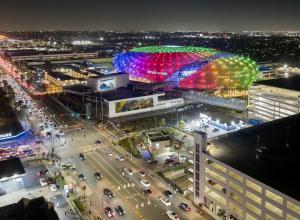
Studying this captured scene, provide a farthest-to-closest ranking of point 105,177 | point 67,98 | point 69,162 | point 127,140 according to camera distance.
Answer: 1. point 67,98
2. point 127,140
3. point 69,162
4. point 105,177

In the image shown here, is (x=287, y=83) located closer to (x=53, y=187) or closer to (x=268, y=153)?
(x=268, y=153)

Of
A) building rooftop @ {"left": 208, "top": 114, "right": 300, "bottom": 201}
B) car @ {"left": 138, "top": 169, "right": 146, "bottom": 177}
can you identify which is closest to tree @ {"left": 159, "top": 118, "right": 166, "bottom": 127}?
car @ {"left": 138, "top": 169, "right": 146, "bottom": 177}

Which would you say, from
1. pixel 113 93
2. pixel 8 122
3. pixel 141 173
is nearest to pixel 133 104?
pixel 113 93

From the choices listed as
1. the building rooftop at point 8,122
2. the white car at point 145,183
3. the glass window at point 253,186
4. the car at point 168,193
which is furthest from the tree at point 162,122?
the glass window at point 253,186

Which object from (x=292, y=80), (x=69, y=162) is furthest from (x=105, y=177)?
(x=292, y=80)

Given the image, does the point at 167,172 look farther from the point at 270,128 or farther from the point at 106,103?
the point at 106,103

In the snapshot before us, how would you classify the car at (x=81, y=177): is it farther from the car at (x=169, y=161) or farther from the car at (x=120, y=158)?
the car at (x=169, y=161)

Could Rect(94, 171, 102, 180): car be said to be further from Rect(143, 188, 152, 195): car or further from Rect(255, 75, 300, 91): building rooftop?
Rect(255, 75, 300, 91): building rooftop
